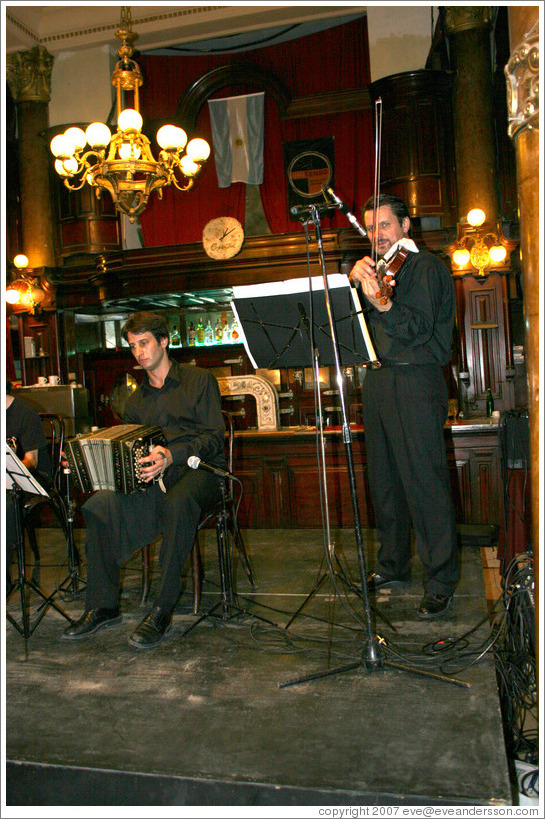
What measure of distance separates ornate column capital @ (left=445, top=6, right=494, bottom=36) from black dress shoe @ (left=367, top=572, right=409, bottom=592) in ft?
22.9

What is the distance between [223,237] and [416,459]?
5937 millimetres

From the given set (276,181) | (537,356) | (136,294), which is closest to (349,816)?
(537,356)

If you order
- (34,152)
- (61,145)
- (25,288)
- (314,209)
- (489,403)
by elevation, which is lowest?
(489,403)

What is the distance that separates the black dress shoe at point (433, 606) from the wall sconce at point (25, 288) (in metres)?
7.46

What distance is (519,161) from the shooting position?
6.04 feet

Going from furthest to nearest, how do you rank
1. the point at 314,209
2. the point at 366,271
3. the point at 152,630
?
the point at 152,630, the point at 366,271, the point at 314,209

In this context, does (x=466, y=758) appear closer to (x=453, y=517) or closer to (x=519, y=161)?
(x=453, y=517)

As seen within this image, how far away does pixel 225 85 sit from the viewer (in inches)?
354

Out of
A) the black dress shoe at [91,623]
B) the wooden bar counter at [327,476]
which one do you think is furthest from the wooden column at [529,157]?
the wooden bar counter at [327,476]

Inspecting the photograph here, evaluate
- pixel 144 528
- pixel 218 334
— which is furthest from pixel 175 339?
pixel 144 528

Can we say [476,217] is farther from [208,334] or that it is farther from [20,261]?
[20,261]

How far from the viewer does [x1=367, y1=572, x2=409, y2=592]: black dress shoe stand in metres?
3.40

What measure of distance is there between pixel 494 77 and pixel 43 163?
5834 mm

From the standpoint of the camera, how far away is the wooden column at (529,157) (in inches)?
66.9
